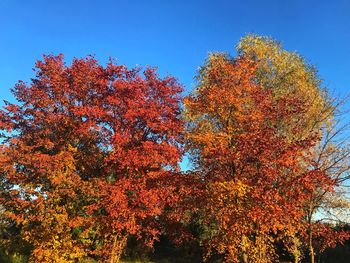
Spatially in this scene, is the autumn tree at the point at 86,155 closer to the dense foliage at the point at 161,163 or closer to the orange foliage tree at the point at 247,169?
the dense foliage at the point at 161,163

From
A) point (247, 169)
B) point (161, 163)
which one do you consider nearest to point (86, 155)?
point (161, 163)

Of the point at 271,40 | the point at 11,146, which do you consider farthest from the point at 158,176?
the point at 271,40

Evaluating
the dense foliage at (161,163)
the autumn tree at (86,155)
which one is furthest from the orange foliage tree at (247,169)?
the autumn tree at (86,155)

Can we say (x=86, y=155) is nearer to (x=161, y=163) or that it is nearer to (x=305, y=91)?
(x=161, y=163)

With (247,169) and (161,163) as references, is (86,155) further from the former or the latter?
(247,169)

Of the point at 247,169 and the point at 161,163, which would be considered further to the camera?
the point at 161,163

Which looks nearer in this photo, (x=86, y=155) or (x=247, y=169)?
(x=247, y=169)

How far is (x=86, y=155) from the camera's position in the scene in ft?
64.3

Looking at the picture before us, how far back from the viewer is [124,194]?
1803 cm

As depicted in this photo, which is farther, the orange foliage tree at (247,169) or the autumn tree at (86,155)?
the autumn tree at (86,155)

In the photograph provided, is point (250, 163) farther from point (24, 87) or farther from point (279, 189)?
point (24, 87)

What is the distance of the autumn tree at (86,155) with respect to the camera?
1725 centimetres

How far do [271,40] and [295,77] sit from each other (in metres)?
3.67

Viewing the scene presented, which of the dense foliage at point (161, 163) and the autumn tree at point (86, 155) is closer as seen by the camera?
the dense foliage at point (161, 163)
